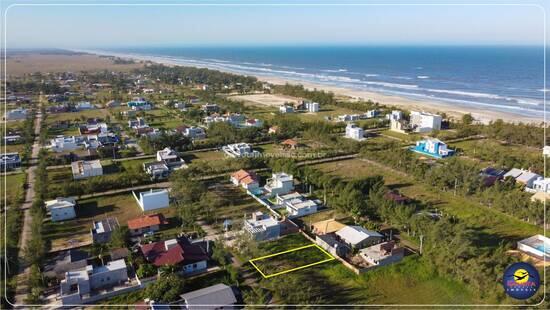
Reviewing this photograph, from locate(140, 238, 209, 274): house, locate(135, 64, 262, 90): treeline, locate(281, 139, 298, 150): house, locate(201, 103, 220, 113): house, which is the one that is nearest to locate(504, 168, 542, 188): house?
locate(281, 139, 298, 150): house

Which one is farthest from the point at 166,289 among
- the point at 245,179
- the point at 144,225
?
the point at 245,179

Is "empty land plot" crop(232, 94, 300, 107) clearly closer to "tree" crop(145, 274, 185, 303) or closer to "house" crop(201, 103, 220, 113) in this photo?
"house" crop(201, 103, 220, 113)

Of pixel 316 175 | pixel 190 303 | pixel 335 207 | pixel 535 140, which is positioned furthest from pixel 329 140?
pixel 190 303

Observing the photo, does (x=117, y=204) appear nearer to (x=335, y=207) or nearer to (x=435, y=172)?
(x=335, y=207)

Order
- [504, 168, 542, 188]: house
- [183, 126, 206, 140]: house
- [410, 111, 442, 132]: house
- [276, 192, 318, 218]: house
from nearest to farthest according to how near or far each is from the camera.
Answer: [276, 192, 318, 218]: house < [504, 168, 542, 188]: house < [183, 126, 206, 140]: house < [410, 111, 442, 132]: house

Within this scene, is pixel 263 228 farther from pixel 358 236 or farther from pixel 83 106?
pixel 83 106

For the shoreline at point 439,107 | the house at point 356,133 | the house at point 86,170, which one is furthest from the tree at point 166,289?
the shoreline at point 439,107
